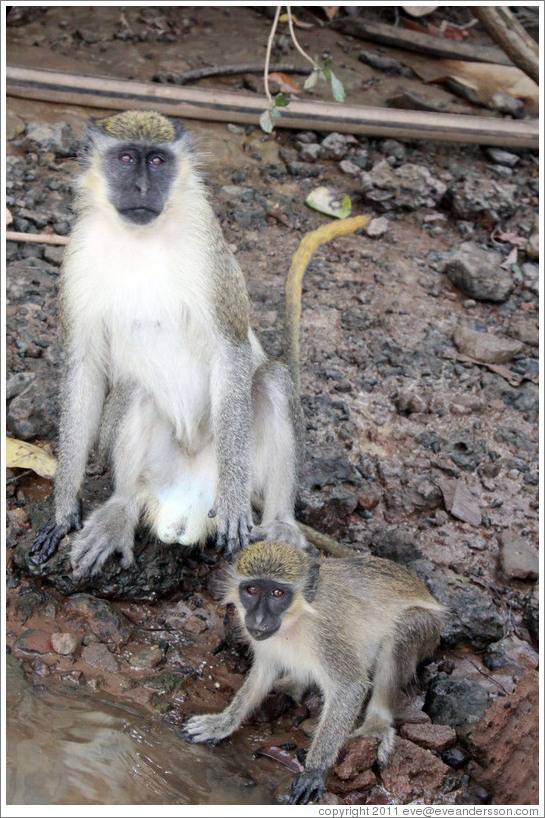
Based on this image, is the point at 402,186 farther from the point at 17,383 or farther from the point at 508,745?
the point at 508,745

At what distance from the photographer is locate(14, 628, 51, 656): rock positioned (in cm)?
466

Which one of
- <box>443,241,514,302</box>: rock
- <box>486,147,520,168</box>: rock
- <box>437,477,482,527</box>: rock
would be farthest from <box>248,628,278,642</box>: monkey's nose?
<box>486,147,520,168</box>: rock

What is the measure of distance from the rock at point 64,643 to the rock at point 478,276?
423 centimetres

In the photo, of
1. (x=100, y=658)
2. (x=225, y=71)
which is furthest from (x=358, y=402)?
(x=225, y=71)

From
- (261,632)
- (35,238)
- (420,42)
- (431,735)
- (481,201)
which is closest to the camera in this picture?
(261,632)

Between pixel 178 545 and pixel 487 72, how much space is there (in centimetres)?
640

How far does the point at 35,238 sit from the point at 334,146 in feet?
9.12

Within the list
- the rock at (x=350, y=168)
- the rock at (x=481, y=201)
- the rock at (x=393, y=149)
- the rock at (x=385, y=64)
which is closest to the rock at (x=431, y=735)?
the rock at (x=481, y=201)

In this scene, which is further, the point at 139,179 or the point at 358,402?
the point at 358,402

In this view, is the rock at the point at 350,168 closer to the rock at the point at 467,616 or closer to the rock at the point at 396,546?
the rock at the point at 396,546

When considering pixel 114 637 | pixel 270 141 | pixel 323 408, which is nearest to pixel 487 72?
pixel 270 141

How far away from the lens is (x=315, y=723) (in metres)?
4.70

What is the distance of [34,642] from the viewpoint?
4.70 meters

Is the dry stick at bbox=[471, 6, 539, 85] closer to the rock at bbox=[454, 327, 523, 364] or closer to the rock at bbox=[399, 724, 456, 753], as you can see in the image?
the rock at bbox=[454, 327, 523, 364]
